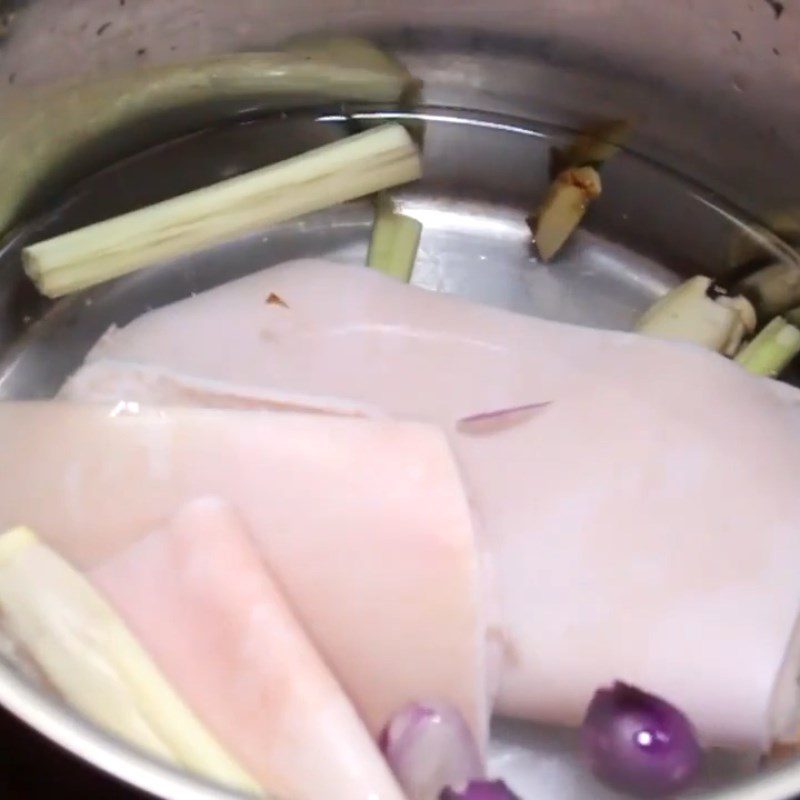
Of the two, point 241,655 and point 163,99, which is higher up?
point 163,99

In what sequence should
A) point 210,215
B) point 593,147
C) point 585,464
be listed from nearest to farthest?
point 585,464 → point 210,215 → point 593,147

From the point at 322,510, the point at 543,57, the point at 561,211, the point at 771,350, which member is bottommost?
the point at 322,510

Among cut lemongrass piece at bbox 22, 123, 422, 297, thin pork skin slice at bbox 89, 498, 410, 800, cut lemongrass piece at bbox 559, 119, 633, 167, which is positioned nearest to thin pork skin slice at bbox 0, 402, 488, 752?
thin pork skin slice at bbox 89, 498, 410, 800

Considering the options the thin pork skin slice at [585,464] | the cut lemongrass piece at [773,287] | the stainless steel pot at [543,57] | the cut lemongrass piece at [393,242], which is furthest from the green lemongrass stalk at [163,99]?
the cut lemongrass piece at [773,287]

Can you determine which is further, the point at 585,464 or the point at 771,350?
the point at 771,350

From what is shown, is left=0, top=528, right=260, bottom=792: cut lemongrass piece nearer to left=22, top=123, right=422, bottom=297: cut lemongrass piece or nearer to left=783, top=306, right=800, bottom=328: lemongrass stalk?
left=22, top=123, right=422, bottom=297: cut lemongrass piece

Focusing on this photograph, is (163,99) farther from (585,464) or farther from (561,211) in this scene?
(585,464)

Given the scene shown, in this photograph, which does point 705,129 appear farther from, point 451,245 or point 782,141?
point 451,245

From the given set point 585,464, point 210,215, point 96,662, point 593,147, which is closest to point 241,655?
point 96,662

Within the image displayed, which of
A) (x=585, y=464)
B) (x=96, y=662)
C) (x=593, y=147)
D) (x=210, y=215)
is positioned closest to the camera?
(x=96, y=662)
